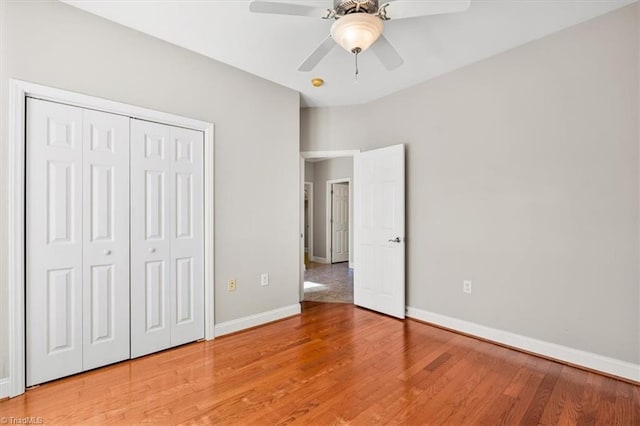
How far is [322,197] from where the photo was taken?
24.1 feet

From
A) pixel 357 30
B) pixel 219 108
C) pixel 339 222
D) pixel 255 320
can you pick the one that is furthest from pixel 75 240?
pixel 339 222

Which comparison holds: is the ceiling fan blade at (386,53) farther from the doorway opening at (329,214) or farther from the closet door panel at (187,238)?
the doorway opening at (329,214)

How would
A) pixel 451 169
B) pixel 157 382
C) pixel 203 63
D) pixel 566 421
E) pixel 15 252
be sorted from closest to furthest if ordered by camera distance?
pixel 566 421 → pixel 15 252 → pixel 157 382 → pixel 203 63 → pixel 451 169

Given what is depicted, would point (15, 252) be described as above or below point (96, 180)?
below

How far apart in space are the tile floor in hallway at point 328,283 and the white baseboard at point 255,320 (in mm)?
697

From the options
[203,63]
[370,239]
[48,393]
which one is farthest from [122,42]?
[370,239]

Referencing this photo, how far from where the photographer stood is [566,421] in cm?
177

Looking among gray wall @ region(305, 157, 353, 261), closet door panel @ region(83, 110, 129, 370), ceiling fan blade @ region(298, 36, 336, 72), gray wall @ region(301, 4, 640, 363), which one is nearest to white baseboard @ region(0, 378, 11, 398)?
closet door panel @ region(83, 110, 129, 370)

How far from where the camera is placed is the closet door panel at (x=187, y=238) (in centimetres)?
274

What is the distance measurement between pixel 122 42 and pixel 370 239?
3.15 m

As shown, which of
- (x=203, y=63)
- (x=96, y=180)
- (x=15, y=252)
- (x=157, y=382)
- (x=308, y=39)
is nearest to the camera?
(x=15, y=252)

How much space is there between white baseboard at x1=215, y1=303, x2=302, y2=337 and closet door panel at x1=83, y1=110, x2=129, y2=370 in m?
0.83

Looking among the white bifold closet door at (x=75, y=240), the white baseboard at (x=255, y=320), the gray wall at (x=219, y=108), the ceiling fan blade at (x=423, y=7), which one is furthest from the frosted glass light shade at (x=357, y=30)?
the white baseboard at (x=255, y=320)

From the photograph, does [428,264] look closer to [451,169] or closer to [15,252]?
[451,169]
